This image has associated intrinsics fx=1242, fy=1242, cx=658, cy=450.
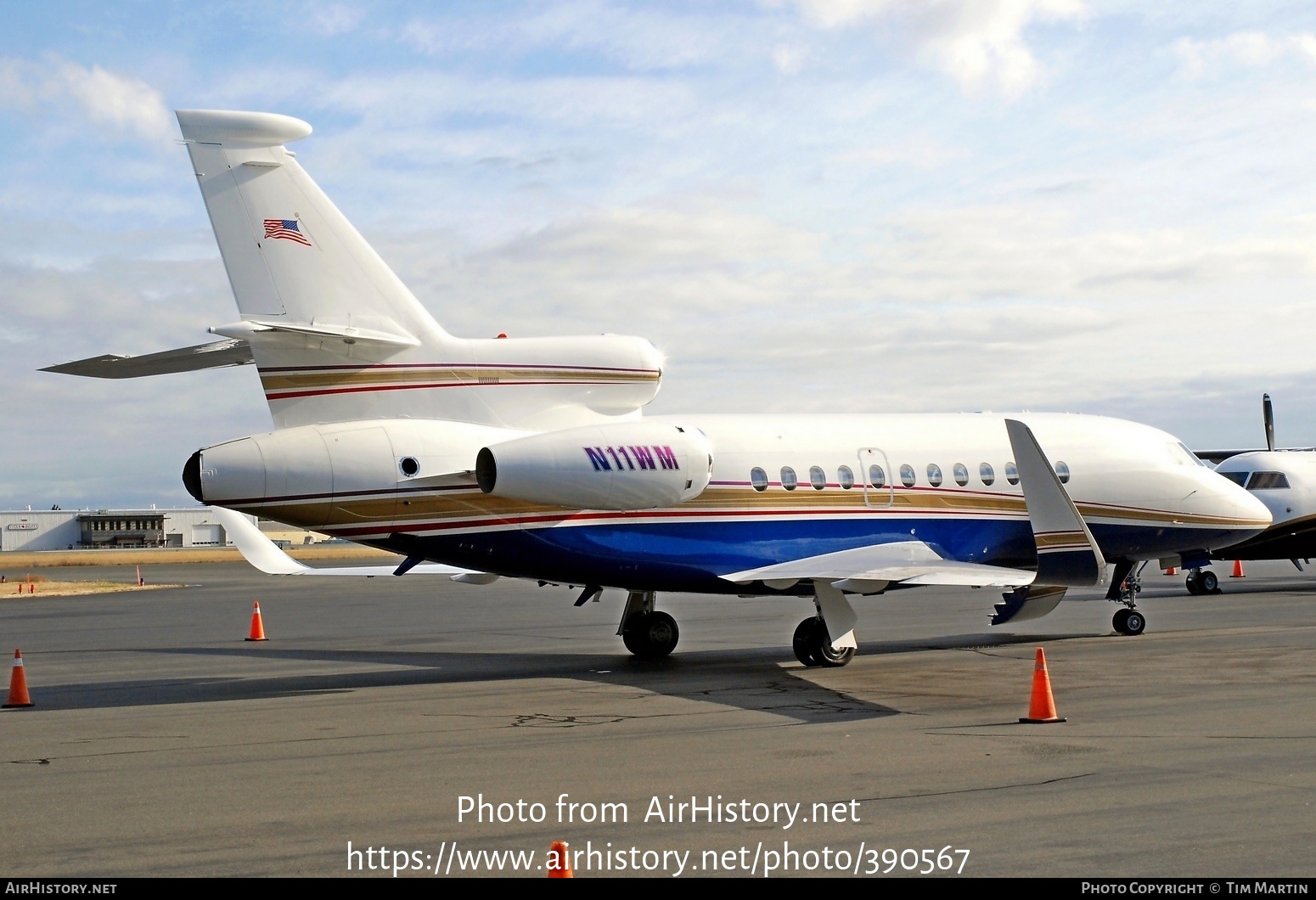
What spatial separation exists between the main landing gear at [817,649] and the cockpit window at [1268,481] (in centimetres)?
1552

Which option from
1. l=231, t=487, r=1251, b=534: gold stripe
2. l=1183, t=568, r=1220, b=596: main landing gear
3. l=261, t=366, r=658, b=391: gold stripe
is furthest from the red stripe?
l=1183, t=568, r=1220, b=596: main landing gear

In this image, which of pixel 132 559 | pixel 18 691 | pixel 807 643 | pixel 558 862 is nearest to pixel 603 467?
pixel 807 643

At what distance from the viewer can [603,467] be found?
47.9 feet

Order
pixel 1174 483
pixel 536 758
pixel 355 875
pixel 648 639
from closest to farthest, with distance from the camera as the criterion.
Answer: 1. pixel 355 875
2. pixel 536 758
3. pixel 648 639
4. pixel 1174 483

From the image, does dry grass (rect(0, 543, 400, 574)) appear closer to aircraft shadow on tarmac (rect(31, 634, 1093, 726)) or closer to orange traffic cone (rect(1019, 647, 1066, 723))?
aircraft shadow on tarmac (rect(31, 634, 1093, 726))

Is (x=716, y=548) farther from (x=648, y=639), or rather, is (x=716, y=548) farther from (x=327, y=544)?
(x=327, y=544)

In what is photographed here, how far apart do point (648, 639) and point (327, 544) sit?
11669 centimetres

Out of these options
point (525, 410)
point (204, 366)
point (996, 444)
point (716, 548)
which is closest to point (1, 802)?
point (204, 366)

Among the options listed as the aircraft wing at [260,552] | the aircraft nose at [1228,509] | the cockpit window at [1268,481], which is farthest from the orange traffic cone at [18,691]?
the cockpit window at [1268,481]

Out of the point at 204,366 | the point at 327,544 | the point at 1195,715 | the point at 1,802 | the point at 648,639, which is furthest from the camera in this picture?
the point at 327,544

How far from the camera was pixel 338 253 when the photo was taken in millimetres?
14844

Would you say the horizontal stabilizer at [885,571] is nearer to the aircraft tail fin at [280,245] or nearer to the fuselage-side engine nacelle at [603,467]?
the fuselage-side engine nacelle at [603,467]

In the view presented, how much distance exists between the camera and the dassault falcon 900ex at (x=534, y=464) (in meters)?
14.1

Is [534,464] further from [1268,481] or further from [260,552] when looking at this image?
[1268,481]
